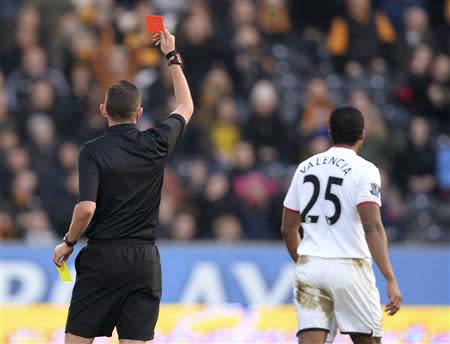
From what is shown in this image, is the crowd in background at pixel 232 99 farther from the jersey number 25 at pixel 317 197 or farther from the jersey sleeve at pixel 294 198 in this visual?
the jersey number 25 at pixel 317 197

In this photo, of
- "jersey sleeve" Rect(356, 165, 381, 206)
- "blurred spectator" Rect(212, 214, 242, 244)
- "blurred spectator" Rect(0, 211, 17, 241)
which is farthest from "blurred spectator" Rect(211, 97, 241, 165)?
"jersey sleeve" Rect(356, 165, 381, 206)

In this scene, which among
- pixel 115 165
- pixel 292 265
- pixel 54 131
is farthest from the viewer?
pixel 54 131

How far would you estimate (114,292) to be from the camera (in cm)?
700

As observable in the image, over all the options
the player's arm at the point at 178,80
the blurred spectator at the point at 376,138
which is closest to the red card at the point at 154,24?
the player's arm at the point at 178,80

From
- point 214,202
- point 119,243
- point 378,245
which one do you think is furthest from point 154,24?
point 214,202

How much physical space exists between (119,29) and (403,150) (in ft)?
13.3

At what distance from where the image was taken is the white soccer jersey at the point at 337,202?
291 inches

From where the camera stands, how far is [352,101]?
15.5m

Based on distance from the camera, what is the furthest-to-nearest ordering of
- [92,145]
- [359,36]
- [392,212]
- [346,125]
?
[359,36]
[392,212]
[346,125]
[92,145]

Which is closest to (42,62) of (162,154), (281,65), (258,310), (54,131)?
(54,131)

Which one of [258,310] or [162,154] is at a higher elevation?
[162,154]

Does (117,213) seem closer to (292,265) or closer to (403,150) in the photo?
(292,265)

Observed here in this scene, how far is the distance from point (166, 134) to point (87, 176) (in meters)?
0.59

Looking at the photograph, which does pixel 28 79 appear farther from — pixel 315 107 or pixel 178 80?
pixel 178 80
